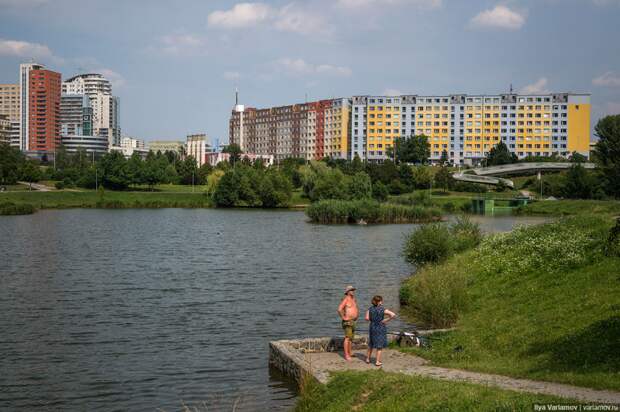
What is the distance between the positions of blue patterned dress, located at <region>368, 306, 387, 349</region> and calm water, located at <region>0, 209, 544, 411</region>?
308 centimetres

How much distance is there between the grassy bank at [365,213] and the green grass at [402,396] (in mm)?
77431

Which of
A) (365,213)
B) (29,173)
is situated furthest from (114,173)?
(365,213)

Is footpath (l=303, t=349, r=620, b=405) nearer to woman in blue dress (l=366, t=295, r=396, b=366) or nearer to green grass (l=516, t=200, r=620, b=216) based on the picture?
woman in blue dress (l=366, t=295, r=396, b=366)

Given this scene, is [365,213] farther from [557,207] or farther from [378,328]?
[378,328]

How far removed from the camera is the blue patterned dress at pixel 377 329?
1906 centimetres

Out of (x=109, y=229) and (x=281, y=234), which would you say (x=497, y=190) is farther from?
(x=109, y=229)

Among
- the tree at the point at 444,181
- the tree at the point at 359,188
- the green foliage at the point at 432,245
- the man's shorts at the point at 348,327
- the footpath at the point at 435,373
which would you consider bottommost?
the footpath at the point at 435,373

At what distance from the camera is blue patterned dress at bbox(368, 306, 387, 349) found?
19.1 m

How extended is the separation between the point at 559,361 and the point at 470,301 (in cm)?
1058

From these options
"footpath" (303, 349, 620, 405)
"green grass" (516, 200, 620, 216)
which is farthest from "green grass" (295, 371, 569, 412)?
"green grass" (516, 200, 620, 216)

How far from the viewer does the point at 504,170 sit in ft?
512

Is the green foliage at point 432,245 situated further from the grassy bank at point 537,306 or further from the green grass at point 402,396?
the green grass at point 402,396

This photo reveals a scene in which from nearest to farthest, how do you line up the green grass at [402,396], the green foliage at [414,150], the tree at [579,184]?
the green grass at [402,396], the tree at [579,184], the green foliage at [414,150]

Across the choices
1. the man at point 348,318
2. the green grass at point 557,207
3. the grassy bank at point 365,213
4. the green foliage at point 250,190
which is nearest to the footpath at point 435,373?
the man at point 348,318
